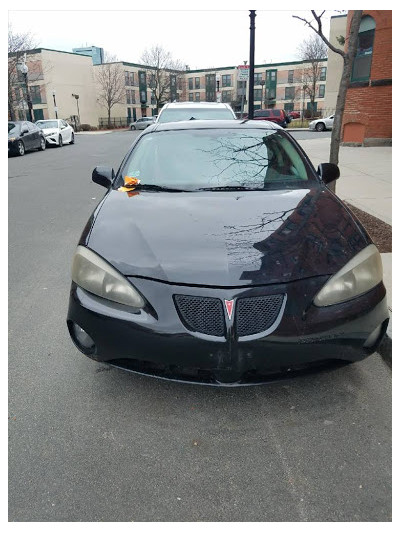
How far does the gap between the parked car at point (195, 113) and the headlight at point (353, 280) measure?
6.46 meters

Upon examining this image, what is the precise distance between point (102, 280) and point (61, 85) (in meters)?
64.0

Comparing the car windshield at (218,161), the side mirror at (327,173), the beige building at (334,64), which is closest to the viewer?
the car windshield at (218,161)

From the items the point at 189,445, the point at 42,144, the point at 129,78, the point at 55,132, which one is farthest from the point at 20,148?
the point at 129,78

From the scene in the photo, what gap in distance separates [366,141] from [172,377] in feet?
50.9

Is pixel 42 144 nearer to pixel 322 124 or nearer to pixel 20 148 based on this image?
pixel 20 148

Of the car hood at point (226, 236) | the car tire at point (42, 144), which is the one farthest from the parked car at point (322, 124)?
the car hood at point (226, 236)

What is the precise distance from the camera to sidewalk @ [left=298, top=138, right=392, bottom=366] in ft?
13.9

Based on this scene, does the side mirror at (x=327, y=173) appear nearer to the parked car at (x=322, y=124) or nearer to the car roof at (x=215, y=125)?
the car roof at (x=215, y=125)

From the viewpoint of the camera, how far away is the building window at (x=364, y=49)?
1444 cm

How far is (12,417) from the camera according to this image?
8.38ft

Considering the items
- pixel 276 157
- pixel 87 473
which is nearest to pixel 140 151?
pixel 276 157

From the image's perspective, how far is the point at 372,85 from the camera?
14.7 m

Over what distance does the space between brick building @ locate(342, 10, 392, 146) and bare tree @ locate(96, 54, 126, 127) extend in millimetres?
55416

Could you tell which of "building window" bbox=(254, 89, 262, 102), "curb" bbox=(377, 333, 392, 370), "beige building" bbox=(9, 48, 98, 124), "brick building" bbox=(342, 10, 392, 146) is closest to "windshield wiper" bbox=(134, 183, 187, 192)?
"curb" bbox=(377, 333, 392, 370)
